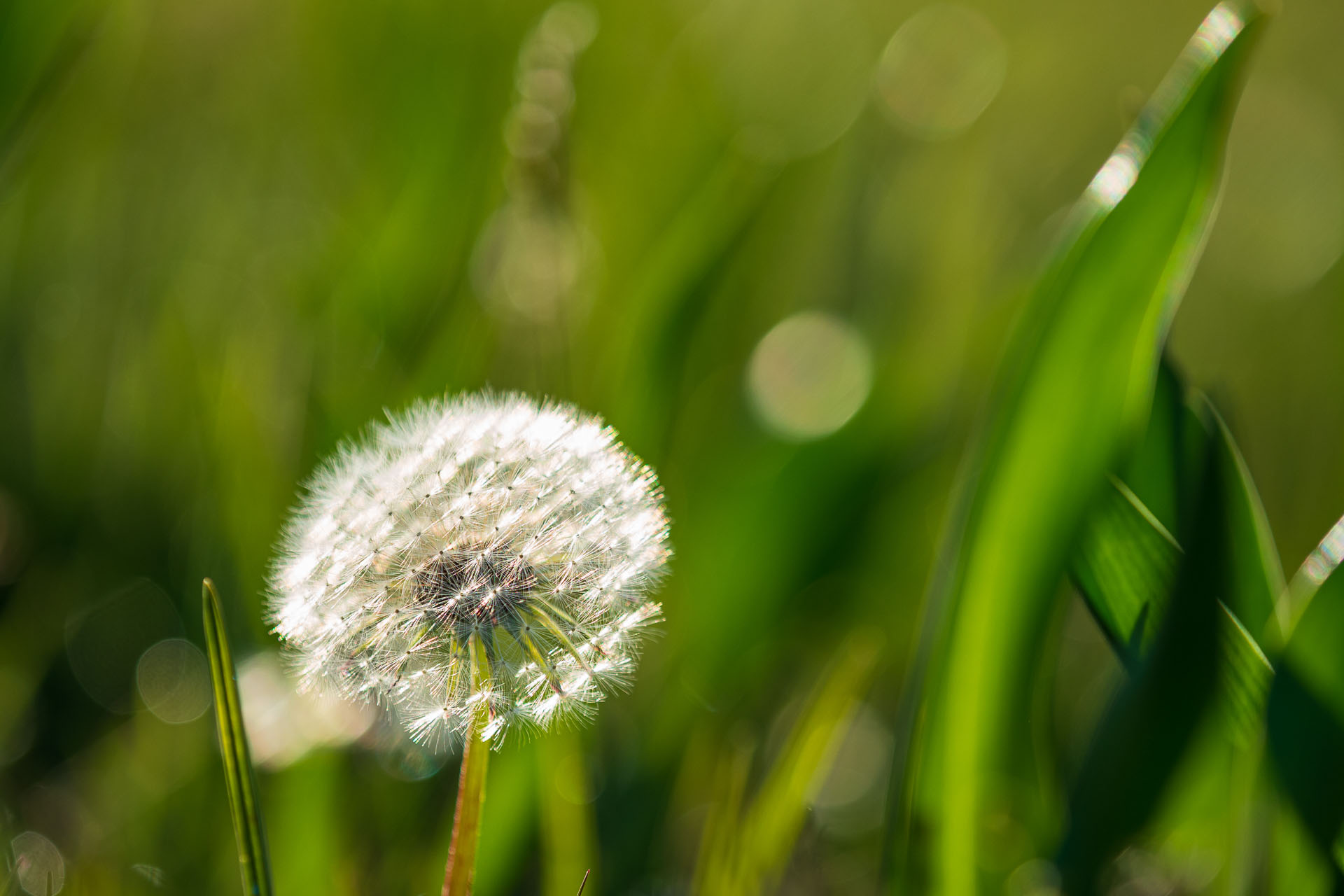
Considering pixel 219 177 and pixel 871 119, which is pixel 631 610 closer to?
pixel 871 119

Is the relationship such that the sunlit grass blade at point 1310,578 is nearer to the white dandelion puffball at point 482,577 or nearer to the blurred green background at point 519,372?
the blurred green background at point 519,372

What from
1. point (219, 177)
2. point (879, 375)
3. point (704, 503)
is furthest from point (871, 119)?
point (219, 177)

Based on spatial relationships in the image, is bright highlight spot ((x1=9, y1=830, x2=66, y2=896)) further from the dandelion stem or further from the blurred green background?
the dandelion stem

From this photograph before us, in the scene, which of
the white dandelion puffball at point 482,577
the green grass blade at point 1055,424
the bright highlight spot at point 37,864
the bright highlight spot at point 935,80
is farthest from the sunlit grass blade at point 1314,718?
the bright highlight spot at point 935,80

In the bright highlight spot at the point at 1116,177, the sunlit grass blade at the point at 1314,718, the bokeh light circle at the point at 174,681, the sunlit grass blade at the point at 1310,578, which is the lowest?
the sunlit grass blade at the point at 1314,718

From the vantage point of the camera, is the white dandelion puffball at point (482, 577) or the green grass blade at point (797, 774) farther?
the green grass blade at point (797, 774)

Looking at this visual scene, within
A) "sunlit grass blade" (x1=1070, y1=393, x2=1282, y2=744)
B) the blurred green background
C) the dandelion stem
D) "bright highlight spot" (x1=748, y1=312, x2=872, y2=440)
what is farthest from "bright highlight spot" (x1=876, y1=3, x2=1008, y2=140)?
the dandelion stem

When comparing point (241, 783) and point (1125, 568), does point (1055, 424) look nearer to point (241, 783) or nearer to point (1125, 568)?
point (1125, 568)
